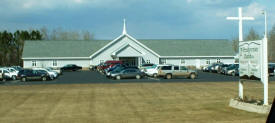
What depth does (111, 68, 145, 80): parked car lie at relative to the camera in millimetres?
41031

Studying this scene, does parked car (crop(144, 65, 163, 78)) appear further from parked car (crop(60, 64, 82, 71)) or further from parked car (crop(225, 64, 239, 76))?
parked car (crop(60, 64, 82, 71))

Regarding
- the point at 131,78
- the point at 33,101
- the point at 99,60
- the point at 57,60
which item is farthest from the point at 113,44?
the point at 33,101

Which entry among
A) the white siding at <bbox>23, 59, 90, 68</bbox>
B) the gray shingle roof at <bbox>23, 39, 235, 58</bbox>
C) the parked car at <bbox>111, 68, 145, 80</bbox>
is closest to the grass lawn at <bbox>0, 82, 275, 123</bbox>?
the parked car at <bbox>111, 68, 145, 80</bbox>

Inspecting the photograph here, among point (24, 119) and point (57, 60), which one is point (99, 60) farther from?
point (24, 119)

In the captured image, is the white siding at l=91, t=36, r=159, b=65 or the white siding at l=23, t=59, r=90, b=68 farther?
the white siding at l=23, t=59, r=90, b=68

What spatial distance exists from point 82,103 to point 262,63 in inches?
324

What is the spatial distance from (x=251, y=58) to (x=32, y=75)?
29062mm

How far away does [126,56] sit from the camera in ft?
221

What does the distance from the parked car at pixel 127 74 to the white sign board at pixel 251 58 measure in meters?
25.4

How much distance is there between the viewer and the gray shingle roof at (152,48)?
73.9 metres

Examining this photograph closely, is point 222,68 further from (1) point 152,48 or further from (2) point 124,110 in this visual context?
(2) point 124,110

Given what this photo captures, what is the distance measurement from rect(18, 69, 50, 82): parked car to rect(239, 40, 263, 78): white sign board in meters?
27.9

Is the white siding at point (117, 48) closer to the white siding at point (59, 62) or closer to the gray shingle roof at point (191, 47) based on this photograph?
the white siding at point (59, 62)

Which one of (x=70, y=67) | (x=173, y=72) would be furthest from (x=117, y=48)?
(x=173, y=72)
